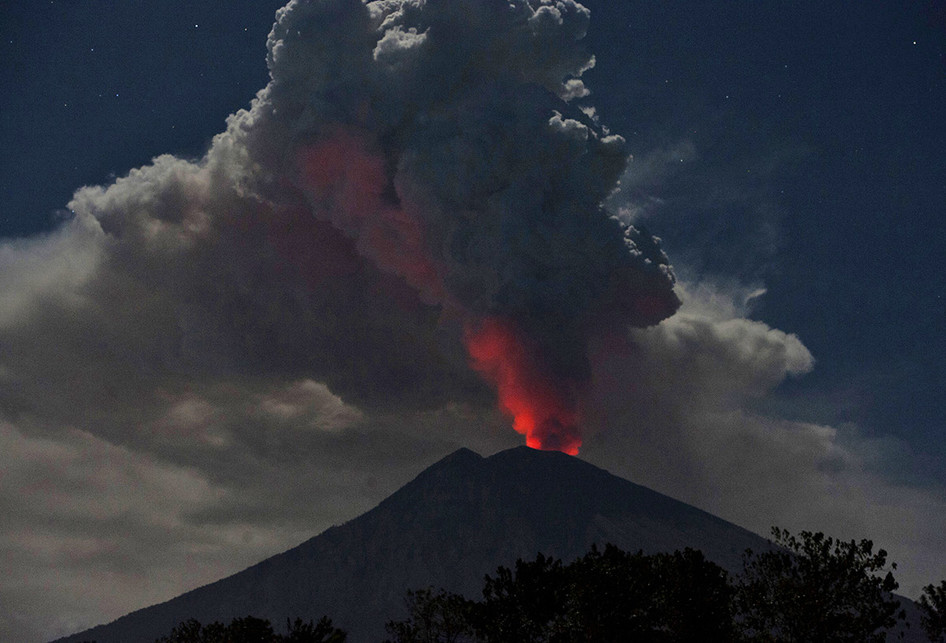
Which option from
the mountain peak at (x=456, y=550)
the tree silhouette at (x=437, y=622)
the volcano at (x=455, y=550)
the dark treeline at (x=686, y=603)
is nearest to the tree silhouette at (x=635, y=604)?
the dark treeline at (x=686, y=603)

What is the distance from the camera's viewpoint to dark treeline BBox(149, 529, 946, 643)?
37.8m

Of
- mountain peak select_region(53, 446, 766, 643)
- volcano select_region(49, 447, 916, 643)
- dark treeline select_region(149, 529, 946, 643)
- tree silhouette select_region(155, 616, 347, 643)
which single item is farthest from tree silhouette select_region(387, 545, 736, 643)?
Result: volcano select_region(49, 447, 916, 643)

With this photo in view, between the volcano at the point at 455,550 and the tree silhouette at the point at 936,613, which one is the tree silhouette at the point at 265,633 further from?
the volcano at the point at 455,550

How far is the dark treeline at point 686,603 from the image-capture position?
3778 cm

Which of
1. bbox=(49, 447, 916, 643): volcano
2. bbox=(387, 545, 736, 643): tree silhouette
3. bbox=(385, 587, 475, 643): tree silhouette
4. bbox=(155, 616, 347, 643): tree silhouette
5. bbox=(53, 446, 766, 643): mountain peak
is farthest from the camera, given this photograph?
bbox=(53, 446, 766, 643): mountain peak

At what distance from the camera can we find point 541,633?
48.8 metres

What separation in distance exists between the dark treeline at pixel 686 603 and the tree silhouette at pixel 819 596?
0.14ft

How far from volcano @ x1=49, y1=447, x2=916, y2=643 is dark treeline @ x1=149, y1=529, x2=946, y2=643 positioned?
121975 mm

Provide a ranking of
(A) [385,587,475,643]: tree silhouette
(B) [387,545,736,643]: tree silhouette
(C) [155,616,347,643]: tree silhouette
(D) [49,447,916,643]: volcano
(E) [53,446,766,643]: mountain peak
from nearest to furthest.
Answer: (C) [155,616,347,643]: tree silhouette → (B) [387,545,736,643]: tree silhouette → (A) [385,587,475,643]: tree silhouette → (D) [49,447,916,643]: volcano → (E) [53,446,766,643]: mountain peak

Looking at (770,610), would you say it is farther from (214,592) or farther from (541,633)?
(214,592)

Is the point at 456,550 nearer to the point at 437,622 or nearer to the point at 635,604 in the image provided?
the point at 437,622

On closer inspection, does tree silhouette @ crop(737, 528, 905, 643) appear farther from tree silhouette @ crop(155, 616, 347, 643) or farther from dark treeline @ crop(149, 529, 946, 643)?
tree silhouette @ crop(155, 616, 347, 643)

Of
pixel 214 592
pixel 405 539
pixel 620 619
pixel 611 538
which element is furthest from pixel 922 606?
pixel 214 592

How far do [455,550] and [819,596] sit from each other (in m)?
152
